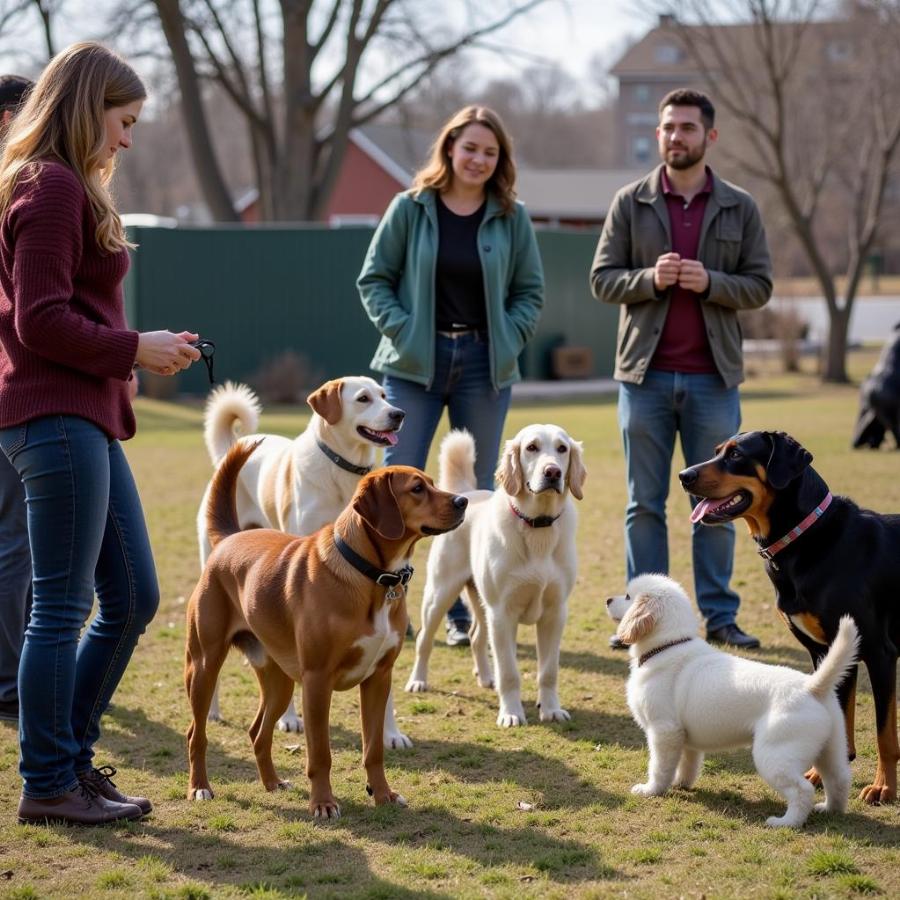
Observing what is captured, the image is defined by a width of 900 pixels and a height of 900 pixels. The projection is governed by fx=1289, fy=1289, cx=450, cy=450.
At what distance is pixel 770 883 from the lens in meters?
3.90

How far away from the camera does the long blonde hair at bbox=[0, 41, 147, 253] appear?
4109 mm

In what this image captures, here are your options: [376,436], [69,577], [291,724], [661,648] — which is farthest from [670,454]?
[69,577]

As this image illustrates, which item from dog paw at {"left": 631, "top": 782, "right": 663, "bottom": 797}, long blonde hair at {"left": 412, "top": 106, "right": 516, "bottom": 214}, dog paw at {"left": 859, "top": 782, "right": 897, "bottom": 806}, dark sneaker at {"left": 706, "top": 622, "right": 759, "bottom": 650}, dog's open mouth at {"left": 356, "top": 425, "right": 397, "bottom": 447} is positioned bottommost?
dog paw at {"left": 631, "top": 782, "right": 663, "bottom": 797}

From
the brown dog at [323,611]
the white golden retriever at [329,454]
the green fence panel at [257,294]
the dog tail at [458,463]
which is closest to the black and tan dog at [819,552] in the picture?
the brown dog at [323,611]

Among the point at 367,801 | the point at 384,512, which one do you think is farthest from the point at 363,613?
the point at 367,801

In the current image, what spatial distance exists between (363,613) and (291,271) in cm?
1938

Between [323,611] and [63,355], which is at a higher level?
[63,355]

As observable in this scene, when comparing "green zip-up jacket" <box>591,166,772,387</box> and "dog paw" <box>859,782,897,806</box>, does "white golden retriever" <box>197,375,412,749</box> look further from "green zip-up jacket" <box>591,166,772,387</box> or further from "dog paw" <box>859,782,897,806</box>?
"dog paw" <box>859,782,897,806</box>

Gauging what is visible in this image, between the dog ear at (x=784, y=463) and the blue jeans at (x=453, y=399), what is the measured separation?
7.18 ft

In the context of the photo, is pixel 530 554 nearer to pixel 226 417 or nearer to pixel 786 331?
pixel 226 417

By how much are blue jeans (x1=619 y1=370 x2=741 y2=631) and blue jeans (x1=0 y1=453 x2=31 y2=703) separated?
3.14 metres

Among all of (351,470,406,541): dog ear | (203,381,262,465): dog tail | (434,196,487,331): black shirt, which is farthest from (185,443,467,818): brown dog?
(434,196,487,331): black shirt

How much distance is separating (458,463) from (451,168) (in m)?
1.60

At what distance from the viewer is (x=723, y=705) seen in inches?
179
